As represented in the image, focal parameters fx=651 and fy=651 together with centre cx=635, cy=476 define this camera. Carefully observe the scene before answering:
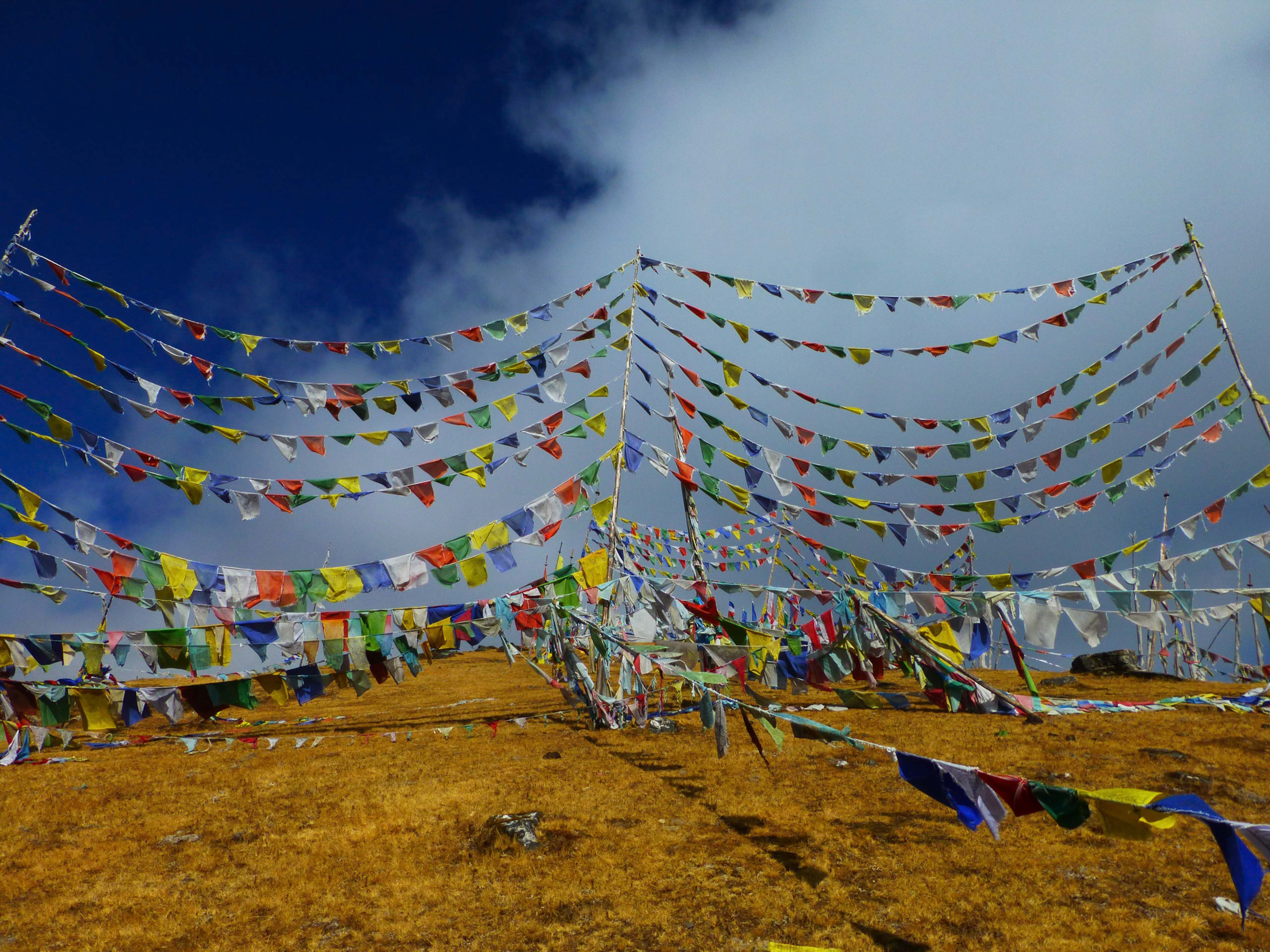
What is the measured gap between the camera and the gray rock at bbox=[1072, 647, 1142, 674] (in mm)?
21828

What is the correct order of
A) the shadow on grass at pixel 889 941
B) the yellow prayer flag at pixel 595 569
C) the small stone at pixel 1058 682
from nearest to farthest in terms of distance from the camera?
the shadow on grass at pixel 889 941, the yellow prayer flag at pixel 595 569, the small stone at pixel 1058 682

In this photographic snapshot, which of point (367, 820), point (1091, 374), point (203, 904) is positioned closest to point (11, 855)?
point (203, 904)

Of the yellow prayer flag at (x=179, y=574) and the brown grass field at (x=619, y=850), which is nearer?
the brown grass field at (x=619, y=850)

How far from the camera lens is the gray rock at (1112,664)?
21.8 meters

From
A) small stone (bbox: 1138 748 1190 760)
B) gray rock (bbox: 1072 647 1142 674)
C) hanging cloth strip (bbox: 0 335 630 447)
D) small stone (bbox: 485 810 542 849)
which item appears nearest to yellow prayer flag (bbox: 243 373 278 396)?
hanging cloth strip (bbox: 0 335 630 447)

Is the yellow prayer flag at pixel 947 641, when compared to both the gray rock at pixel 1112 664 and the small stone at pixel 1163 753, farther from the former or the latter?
the gray rock at pixel 1112 664

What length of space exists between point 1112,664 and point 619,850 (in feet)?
72.7

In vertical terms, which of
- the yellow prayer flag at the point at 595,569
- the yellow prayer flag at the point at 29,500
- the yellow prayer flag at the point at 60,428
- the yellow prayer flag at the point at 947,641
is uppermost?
the yellow prayer flag at the point at 60,428

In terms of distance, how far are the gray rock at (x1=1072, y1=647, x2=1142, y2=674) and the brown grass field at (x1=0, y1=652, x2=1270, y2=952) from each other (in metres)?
10.4

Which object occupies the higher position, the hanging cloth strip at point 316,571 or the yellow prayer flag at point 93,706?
the hanging cloth strip at point 316,571

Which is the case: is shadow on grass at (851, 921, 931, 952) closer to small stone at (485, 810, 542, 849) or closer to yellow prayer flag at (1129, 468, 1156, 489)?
small stone at (485, 810, 542, 849)

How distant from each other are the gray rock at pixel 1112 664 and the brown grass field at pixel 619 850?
34.2 ft

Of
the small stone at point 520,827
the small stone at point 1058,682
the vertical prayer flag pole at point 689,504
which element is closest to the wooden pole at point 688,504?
the vertical prayer flag pole at point 689,504

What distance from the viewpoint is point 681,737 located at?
12711 millimetres
